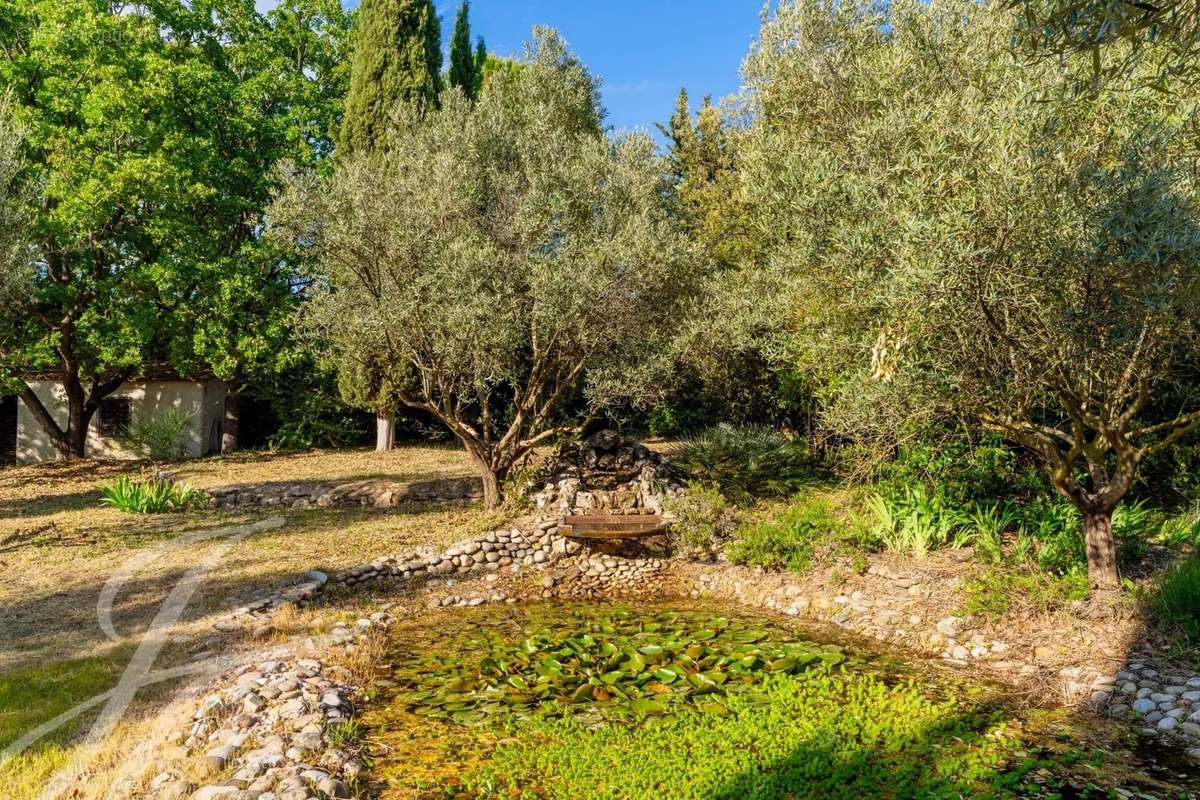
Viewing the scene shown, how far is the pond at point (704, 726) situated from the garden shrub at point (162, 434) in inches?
612

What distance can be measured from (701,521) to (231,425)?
659 inches

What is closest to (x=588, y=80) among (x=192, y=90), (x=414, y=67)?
(x=414, y=67)

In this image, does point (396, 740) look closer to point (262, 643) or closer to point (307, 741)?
point (307, 741)

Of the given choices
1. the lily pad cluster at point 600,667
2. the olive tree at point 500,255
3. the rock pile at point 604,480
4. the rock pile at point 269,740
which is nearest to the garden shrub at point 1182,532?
the lily pad cluster at point 600,667

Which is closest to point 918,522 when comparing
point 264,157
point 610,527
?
point 610,527

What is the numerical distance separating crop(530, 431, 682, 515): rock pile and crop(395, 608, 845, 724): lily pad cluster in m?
3.80

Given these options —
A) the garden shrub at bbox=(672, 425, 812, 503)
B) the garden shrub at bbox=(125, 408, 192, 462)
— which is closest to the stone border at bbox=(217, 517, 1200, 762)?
the garden shrub at bbox=(672, 425, 812, 503)

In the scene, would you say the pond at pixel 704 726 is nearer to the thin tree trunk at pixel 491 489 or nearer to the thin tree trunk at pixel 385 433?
the thin tree trunk at pixel 491 489

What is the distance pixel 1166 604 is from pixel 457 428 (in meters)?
10.7

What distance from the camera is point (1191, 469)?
1195 centimetres

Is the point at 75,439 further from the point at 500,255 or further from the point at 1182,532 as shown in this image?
the point at 1182,532

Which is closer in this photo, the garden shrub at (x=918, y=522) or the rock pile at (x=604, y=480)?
the garden shrub at (x=918, y=522)

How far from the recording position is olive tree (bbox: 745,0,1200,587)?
6.82m

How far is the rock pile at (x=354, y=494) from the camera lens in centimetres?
1611
